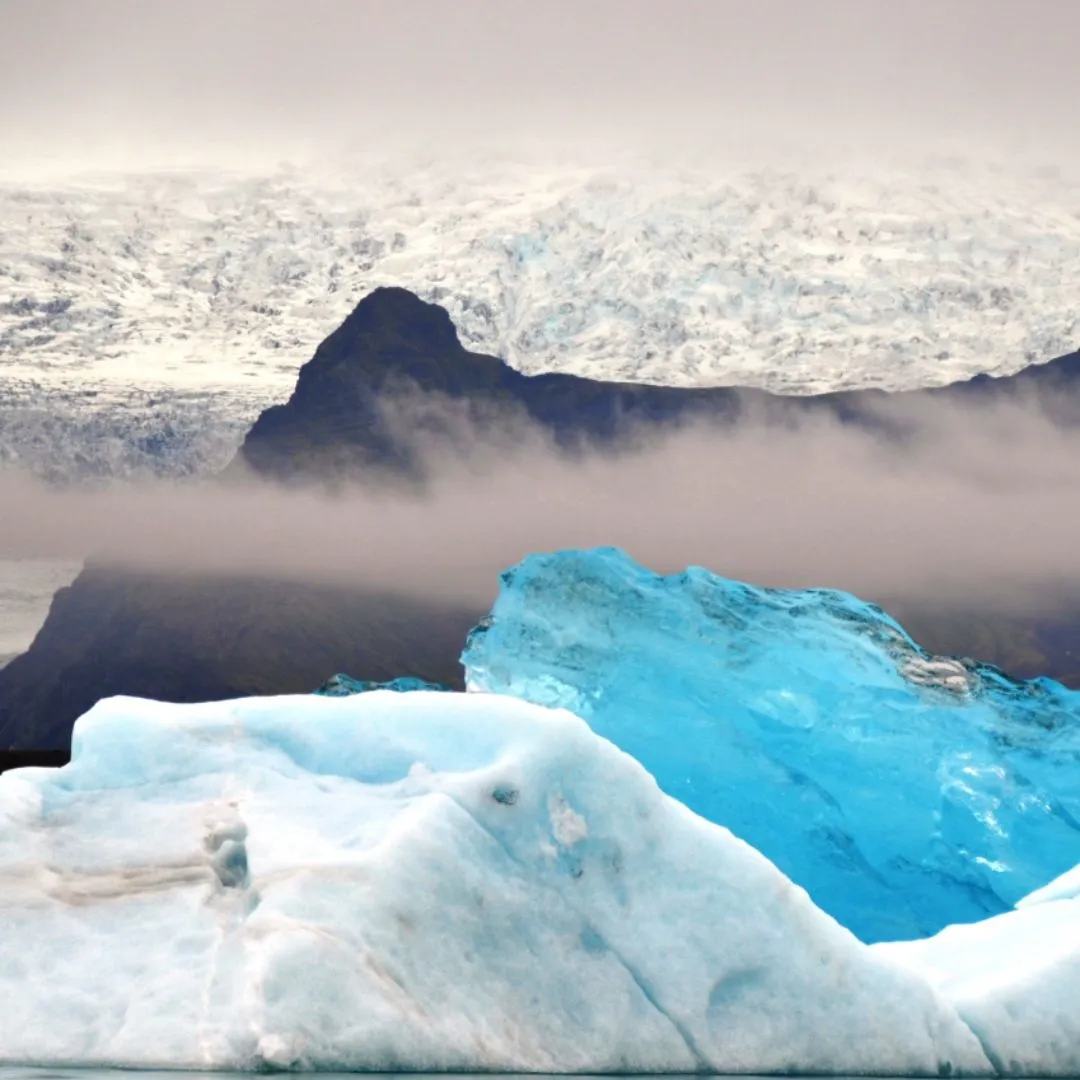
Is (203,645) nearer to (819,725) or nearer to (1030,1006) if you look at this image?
(819,725)

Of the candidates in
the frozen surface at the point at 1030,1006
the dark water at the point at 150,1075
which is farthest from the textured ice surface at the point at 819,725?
the dark water at the point at 150,1075

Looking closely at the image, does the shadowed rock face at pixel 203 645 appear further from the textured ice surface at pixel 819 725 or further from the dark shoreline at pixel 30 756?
the textured ice surface at pixel 819 725

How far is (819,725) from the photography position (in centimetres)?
2025

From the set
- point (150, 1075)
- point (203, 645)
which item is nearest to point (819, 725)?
point (150, 1075)

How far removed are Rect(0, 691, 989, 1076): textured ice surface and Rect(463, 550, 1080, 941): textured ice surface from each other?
8.37 meters

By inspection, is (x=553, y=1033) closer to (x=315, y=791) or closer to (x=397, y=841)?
(x=397, y=841)

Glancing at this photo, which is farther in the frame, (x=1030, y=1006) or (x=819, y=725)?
(x=819, y=725)

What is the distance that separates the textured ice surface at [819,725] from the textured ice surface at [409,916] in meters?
8.37

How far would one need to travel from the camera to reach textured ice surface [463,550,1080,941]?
1945 cm

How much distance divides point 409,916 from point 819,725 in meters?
10.8

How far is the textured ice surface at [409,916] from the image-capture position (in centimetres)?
982

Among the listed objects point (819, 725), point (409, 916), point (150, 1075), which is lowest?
point (819, 725)

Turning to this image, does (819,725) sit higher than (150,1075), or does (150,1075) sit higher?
(150,1075)

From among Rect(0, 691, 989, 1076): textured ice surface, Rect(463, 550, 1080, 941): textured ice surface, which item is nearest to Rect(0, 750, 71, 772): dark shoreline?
Rect(463, 550, 1080, 941): textured ice surface
